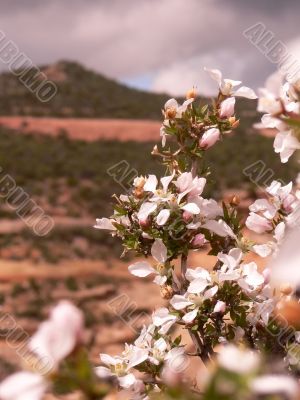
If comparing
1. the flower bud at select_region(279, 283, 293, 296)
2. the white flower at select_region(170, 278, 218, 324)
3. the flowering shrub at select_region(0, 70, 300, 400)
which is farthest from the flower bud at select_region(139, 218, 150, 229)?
the flower bud at select_region(279, 283, 293, 296)

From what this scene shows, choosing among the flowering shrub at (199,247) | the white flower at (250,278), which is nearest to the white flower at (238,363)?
the flowering shrub at (199,247)

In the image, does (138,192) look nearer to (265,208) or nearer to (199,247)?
(199,247)

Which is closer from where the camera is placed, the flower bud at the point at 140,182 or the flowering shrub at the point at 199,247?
the flowering shrub at the point at 199,247

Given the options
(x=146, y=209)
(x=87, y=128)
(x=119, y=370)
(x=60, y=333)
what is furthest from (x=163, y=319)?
(x=87, y=128)

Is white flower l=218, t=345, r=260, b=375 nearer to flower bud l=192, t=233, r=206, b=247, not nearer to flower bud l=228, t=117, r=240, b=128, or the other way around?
flower bud l=192, t=233, r=206, b=247

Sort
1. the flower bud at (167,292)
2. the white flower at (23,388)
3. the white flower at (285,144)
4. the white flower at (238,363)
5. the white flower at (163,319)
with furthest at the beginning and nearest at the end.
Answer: the flower bud at (167,292), the white flower at (163,319), the white flower at (285,144), the white flower at (23,388), the white flower at (238,363)

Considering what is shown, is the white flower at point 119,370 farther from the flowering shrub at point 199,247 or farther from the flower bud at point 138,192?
the flower bud at point 138,192

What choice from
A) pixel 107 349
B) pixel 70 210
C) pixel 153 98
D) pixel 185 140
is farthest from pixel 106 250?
pixel 153 98
